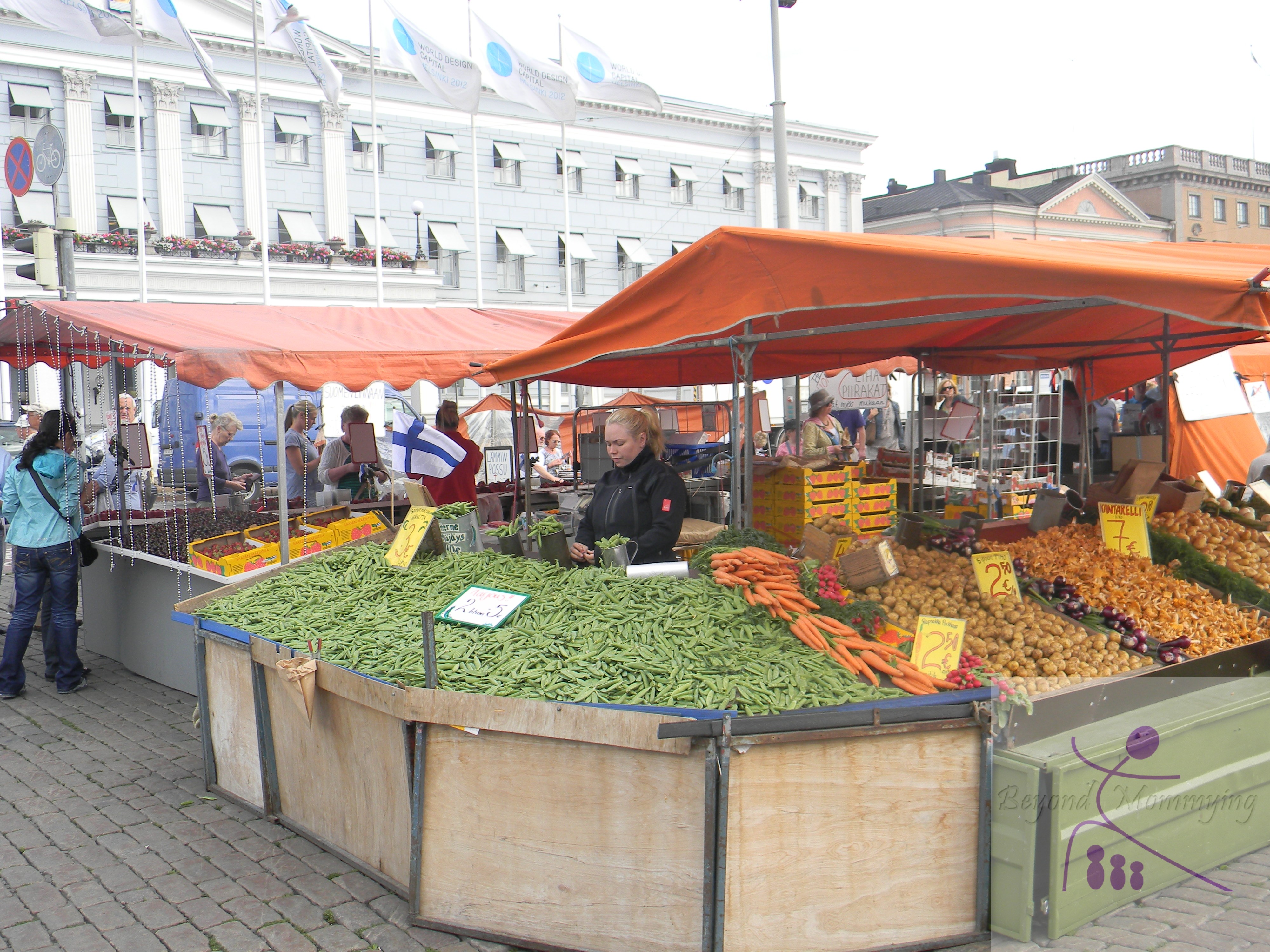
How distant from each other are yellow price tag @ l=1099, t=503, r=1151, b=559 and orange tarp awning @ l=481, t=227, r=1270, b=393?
1.08 metres

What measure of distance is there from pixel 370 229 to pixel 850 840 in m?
29.5

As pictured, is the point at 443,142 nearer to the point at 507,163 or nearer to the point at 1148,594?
the point at 507,163

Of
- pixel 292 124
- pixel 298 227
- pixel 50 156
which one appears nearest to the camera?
pixel 50 156

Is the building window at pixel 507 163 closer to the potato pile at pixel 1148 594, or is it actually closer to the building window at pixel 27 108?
the building window at pixel 27 108

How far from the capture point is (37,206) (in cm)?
2442

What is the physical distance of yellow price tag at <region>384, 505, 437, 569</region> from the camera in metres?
5.21

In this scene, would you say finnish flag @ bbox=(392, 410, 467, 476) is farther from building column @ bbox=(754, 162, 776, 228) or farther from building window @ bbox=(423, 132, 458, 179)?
building column @ bbox=(754, 162, 776, 228)

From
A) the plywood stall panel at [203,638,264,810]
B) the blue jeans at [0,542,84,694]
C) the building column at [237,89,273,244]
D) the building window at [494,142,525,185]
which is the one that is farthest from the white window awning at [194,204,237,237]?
the plywood stall panel at [203,638,264,810]

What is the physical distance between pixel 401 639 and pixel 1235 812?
11.3ft

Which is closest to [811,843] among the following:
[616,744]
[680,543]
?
[616,744]

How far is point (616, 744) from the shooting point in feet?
10.5

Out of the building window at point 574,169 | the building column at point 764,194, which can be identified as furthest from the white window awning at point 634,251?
the building column at point 764,194

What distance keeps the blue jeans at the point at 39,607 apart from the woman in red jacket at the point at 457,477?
2.94m

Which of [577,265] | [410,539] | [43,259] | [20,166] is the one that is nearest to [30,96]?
[577,265]
